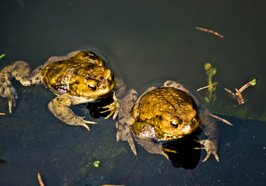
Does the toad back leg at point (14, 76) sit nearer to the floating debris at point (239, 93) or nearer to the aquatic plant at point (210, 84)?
the aquatic plant at point (210, 84)

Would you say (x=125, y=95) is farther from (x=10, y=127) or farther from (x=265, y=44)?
(x=265, y=44)

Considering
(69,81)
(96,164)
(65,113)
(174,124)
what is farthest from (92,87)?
(174,124)

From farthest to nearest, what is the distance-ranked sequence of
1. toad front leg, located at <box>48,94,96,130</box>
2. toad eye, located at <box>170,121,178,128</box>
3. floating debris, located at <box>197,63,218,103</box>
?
floating debris, located at <box>197,63,218,103</box>, toad front leg, located at <box>48,94,96,130</box>, toad eye, located at <box>170,121,178,128</box>

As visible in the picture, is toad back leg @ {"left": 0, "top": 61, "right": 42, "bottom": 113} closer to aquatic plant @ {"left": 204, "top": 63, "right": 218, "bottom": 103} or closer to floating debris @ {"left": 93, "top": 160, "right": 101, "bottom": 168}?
floating debris @ {"left": 93, "top": 160, "right": 101, "bottom": 168}

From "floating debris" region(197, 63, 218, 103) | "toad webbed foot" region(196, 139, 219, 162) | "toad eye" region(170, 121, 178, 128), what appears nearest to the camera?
"toad eye" region(170, 121, 178, 128)

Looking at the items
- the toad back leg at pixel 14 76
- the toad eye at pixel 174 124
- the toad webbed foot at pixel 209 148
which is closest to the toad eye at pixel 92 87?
the toad back leg at pixel 14 76

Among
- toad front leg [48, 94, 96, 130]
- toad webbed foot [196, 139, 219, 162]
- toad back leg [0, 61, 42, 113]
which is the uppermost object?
toad back leg [0, 61, 42, 113]

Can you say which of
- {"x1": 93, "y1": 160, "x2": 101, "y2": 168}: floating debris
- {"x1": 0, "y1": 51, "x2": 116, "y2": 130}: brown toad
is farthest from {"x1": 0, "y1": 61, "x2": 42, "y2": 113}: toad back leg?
{"x1": 93, "y1": 160, "x2": 101, "y2": 168}: floating debris
